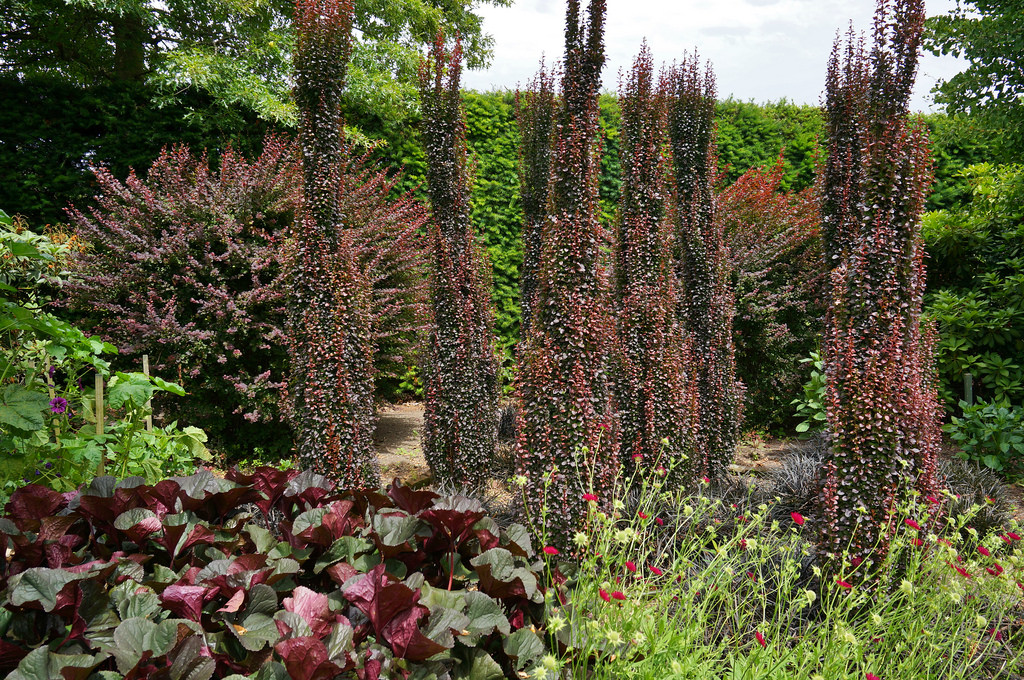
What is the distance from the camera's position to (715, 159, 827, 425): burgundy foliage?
670 centimetres

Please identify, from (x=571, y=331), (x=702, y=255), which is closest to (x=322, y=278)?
(x=571, y=331)

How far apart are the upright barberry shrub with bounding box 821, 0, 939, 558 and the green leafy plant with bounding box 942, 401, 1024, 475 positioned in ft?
8.77

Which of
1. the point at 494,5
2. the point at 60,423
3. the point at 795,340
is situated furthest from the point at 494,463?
the point at 494,5

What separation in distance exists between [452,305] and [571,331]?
5.03 ft

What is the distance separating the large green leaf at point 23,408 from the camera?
6.98 ft

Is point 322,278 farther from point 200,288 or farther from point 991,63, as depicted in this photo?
point 991,63

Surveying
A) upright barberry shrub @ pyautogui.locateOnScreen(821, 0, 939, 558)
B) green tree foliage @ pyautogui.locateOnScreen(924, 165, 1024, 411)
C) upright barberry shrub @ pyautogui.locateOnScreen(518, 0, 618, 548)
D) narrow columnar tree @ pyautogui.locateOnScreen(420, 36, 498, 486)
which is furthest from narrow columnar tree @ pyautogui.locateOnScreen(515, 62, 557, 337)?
green tree foliage @ pyautogui.locateOnScreen(924, 165, 1024, 411)

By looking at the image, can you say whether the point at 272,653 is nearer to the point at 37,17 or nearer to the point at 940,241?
the point at 940,241

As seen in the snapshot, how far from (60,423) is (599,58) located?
12.0ft

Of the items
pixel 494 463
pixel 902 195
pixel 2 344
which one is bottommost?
pixel 494 463

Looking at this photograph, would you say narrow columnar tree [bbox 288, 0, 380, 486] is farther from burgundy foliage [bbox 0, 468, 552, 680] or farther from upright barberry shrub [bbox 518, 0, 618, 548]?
burgundy foliage [bbox 0, 468, 552, 680]

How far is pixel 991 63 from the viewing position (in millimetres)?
5281

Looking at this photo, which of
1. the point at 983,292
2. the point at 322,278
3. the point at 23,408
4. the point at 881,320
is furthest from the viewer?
the point at 983,292

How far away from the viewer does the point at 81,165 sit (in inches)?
259
